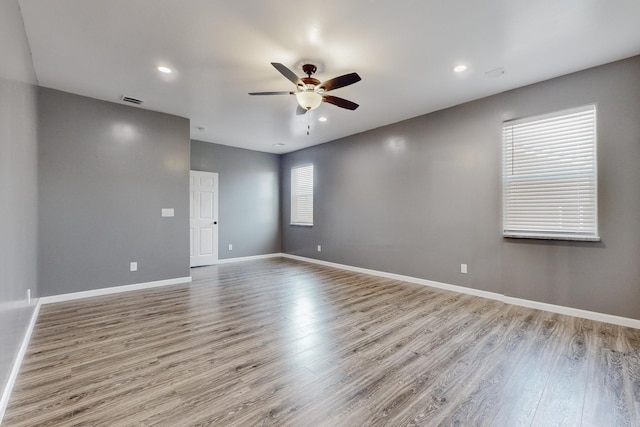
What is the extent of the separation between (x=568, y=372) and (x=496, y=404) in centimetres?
83

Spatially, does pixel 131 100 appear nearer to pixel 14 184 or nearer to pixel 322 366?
pixel 14 184

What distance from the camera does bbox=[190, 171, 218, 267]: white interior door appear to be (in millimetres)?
6109

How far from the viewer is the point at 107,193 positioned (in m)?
4.09

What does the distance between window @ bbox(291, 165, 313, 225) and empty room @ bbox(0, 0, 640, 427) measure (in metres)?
1.58

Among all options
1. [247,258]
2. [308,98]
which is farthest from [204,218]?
[308,98]

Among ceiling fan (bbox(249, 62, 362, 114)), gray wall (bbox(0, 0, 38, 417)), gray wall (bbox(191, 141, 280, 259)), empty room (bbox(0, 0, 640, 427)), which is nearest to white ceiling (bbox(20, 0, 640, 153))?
empty room (bbox(0, 0, 640, 427))

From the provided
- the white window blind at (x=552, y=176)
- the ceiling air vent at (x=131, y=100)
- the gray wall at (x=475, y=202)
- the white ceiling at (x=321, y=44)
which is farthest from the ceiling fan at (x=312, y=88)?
the white window blind at (x=552, y=176)

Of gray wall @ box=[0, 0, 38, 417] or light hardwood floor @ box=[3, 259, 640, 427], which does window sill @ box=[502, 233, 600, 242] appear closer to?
light hardwood floor @ box=[3, 259, 640, 427]

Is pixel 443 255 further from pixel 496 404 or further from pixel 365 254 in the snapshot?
pixel 496 404

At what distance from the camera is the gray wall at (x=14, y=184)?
68.9 inches

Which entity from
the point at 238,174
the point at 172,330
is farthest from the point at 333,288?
the point at 238,174

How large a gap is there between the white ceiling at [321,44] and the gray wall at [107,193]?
16.4 inches

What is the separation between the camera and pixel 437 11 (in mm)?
2250

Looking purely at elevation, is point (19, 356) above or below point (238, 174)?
below
